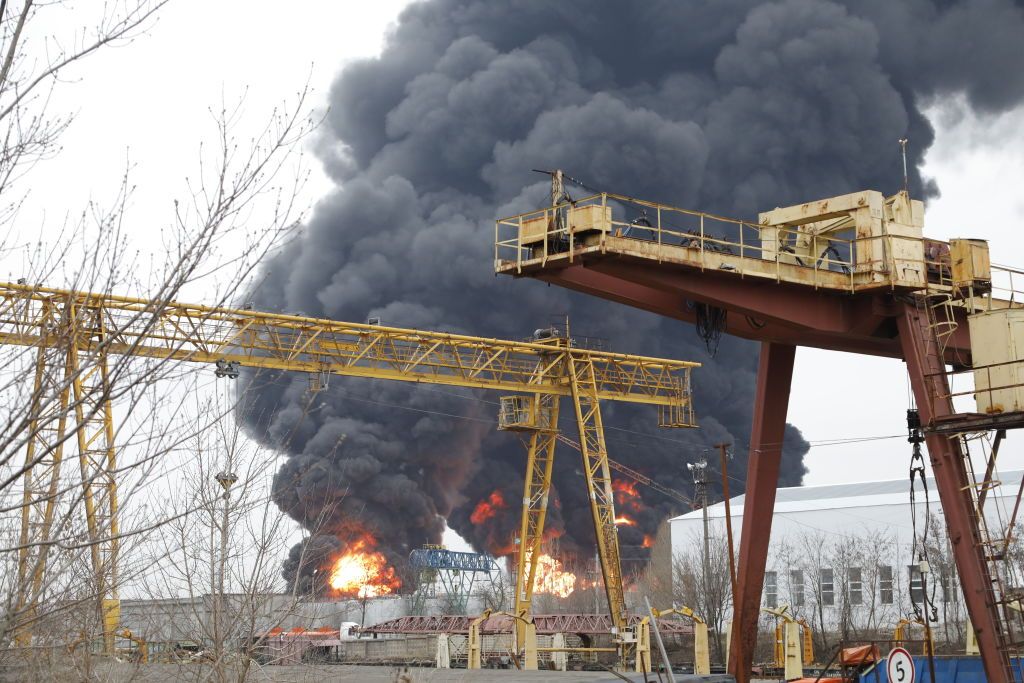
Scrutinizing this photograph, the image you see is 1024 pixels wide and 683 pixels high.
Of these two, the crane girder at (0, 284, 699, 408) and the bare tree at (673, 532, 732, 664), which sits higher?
the crane girder at (0, 284, 699, 408)

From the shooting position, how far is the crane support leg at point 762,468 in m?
24.2

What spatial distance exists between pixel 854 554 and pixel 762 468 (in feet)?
102

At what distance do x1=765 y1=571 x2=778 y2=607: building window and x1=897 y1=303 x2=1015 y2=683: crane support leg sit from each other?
120 ft

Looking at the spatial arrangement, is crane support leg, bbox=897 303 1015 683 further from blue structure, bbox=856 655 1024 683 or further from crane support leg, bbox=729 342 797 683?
blue structure, bbox=856 655 1024 683

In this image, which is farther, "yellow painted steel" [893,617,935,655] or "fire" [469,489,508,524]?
"fire" [469,489,508,524]

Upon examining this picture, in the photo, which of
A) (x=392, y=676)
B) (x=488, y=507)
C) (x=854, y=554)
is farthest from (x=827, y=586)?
(x=488, y=507)

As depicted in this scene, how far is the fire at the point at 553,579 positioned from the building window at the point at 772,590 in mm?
22779

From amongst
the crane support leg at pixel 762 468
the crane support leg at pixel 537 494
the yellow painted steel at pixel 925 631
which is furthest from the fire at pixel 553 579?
the crane support leg at pixel 762 468

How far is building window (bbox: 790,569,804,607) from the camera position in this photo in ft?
181

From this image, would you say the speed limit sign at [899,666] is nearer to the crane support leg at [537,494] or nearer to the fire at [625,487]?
the crane support leg at [537,494]

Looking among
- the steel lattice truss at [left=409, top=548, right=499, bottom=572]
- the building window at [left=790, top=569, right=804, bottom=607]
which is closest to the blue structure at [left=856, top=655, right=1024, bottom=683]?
the building window at [left=790, top=569, right=804, bottom=607]

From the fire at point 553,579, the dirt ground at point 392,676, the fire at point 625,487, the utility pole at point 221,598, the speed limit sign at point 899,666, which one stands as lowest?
the dirt ground at point 392,676

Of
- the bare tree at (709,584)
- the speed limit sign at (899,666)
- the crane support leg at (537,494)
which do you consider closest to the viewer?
the speed limit sign at (899,666)

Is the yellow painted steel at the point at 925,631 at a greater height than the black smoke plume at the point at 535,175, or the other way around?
the black smoke plume at the point at 535,175
